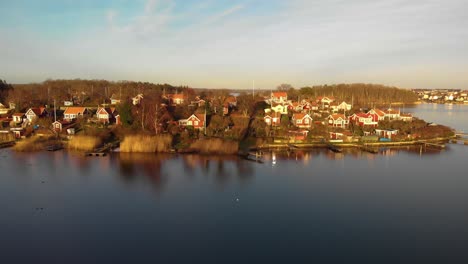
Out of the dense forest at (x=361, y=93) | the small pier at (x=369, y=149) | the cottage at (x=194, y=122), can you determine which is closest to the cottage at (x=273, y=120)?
the cottage at (x=194, y=122)

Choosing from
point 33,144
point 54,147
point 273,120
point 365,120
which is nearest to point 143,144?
point 54,147

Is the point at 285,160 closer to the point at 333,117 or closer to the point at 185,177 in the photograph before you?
the point at 185,177

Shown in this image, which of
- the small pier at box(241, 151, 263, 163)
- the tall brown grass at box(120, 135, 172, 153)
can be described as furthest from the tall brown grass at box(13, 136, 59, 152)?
the small pier at box(241, 151, 263, 163)

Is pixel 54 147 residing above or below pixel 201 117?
below

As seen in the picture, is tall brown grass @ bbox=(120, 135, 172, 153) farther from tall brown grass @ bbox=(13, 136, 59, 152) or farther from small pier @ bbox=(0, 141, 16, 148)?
small pier @ bbox=(0, 141, 16, 148)

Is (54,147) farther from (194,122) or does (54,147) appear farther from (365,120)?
(365,120)

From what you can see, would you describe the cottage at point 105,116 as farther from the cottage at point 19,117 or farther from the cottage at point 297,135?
the cottage at point 297,135
